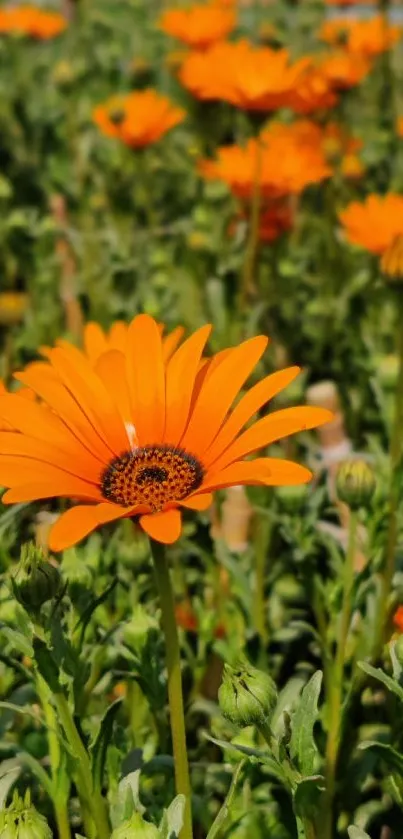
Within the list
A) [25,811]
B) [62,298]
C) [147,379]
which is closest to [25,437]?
[147,379]

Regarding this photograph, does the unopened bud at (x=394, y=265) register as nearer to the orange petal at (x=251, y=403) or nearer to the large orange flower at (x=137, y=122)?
the orange petal at (x=251, y=403)

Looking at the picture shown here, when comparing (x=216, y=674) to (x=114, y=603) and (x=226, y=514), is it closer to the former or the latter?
(x=114, y=603)

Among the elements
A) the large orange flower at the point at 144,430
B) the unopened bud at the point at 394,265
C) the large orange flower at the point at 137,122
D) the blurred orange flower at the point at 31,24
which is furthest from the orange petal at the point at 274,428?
the blurred orange flower at the point at 31,24

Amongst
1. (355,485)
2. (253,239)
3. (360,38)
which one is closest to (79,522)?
(355,485)

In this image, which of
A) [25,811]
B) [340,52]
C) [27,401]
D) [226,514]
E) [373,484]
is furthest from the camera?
[340,52]

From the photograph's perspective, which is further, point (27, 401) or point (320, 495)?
point (320, 495)

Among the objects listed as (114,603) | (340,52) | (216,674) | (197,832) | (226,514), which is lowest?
(197,832)

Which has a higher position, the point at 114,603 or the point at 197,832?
the point at 114,603
